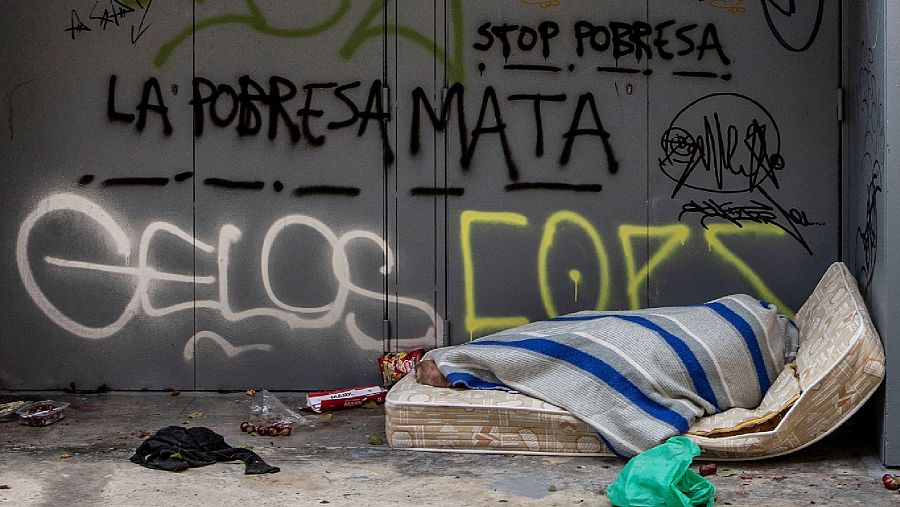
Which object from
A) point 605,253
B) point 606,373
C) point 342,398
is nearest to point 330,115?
point 342,398

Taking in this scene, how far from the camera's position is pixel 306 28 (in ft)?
19.1

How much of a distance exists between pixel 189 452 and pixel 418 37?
8.01 ft

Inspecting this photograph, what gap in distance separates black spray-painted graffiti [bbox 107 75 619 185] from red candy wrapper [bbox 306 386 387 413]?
3.92 feet

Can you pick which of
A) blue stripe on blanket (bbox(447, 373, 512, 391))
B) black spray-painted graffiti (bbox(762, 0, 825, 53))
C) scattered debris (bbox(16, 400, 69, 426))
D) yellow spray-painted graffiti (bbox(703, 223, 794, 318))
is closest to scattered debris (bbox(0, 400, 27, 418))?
scattered debris (bbox(16, 400, 69, 426))

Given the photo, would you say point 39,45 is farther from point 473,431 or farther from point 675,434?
point 675,434

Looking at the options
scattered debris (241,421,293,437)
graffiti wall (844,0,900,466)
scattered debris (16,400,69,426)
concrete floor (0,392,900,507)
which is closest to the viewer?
concrete floor (0,392,900,507)

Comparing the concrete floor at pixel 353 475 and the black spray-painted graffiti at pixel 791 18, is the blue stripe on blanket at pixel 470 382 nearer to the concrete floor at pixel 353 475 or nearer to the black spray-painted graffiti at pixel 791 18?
the concrete floor at pixel 353 475

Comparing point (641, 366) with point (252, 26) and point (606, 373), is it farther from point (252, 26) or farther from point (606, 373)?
point (252, 26)

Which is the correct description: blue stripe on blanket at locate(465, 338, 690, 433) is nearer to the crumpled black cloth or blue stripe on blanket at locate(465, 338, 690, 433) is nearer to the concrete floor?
the concrete floor

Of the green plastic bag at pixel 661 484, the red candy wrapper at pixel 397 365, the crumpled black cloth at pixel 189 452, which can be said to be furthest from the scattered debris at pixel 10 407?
the green plastic bag at pixel 661 484

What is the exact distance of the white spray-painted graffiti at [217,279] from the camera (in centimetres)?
588

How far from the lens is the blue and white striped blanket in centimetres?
467

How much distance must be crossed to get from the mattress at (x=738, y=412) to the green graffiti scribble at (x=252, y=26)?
77.7 inches

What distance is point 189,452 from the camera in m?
4.62
